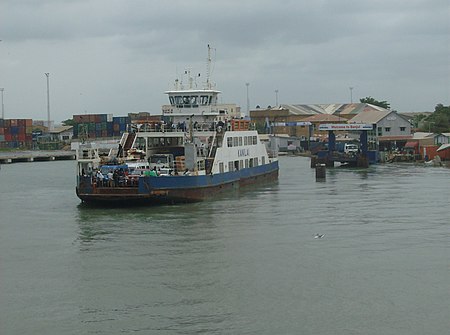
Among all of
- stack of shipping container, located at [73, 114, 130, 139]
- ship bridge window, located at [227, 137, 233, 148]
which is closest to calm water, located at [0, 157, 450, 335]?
ship bridge window, located at [227, 137, 233, 148]

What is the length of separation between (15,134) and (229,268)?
112444 mm

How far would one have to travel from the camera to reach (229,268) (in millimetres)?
20828

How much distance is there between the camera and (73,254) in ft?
75.1

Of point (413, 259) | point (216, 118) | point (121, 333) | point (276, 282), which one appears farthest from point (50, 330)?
point (216, 118)

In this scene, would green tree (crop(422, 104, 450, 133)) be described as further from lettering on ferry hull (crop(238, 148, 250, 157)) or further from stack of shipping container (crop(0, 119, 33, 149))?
stack of shipping container (crop(0, 119, 33, 149))

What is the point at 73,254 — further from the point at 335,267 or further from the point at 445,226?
the point at 445,226

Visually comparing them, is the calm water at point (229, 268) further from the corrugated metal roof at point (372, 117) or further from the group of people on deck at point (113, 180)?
the corrugated metal roof at point (372, 117)

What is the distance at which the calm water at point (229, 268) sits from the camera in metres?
16.3

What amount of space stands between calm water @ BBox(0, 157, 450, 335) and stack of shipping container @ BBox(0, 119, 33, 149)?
311 ft

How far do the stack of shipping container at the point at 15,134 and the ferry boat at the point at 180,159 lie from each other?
85.0 metres

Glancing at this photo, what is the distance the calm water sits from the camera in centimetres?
1630

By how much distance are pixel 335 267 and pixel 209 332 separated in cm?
630

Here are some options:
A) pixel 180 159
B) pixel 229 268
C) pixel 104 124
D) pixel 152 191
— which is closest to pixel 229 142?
pixel 180 159

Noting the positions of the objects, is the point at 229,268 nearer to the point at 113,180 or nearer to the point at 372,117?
the point at 113,180
